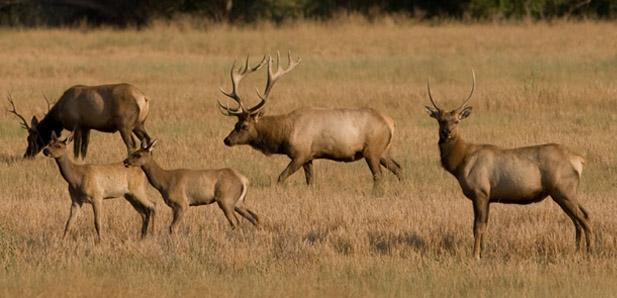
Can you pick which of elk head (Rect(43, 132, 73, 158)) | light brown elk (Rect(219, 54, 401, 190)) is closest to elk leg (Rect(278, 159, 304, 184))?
light brown elk (Rect(219, 54, 401, 190))

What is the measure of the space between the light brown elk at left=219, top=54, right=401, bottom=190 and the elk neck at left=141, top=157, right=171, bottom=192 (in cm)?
343

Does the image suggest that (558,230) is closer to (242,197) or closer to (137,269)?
(242,197)

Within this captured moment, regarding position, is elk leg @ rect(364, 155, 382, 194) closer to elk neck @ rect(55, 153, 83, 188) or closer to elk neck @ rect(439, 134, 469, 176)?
elk neck @ rect(439, 134, 469, 176)

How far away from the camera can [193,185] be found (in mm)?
12477

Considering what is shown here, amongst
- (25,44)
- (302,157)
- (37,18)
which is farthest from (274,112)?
(37,18)

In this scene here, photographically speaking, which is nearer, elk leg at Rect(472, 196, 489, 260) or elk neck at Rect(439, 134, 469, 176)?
elk leg at Rect(472, 196, 489, 260)

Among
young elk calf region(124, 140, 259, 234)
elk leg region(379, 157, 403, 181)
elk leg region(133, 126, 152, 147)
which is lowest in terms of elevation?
elk leg region(379, 157, 403, 181)

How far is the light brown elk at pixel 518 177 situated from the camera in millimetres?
11344

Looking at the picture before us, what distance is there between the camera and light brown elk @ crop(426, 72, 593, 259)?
11344 millimetres

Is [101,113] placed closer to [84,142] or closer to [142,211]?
[84,142]

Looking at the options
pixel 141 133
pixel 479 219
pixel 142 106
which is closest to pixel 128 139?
pixel 141 133

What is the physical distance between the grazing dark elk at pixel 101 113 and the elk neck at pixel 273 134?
2624 mm

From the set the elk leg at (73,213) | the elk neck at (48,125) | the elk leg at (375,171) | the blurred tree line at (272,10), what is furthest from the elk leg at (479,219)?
the blurred tree line at (272,10)

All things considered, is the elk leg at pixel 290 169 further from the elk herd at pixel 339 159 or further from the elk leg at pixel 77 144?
the elk leg at pixel 77 144
